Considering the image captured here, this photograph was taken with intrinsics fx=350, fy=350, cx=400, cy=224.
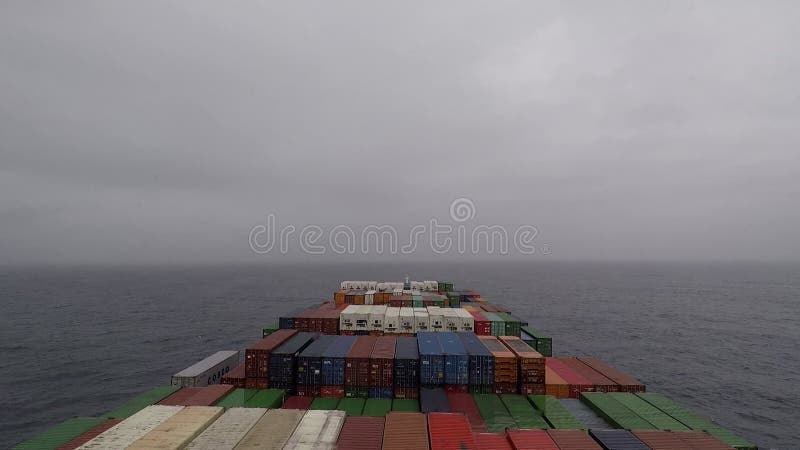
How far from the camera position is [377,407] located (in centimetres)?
2631

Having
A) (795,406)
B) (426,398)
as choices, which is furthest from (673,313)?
(426,398)

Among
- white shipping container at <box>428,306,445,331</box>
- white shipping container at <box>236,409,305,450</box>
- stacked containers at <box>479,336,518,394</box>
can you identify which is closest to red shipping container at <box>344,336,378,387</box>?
white shipping container at <box>236,409,305,450</box>

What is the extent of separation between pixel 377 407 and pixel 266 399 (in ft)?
27.7

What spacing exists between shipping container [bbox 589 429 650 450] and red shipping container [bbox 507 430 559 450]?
→ 10.1ft

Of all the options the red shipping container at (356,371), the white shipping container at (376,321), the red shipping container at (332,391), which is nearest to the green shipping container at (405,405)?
the red shipping container at (356,371)

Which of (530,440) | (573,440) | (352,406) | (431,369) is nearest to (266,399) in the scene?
(352,406)

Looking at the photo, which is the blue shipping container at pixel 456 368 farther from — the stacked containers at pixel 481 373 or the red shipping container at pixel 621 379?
the red shipping container at pixel 621 379

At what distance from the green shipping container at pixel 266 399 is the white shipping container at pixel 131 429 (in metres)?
5.86

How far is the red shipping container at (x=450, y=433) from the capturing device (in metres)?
17.1

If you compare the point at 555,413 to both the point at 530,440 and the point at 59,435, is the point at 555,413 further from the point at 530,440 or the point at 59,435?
the point at 59,435

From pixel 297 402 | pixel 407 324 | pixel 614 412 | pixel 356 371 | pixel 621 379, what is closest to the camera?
pixel 614 412

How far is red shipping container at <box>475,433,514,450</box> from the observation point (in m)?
18.1

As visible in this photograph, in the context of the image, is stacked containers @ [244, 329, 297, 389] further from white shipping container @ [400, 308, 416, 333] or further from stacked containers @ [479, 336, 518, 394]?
stacked containers @ [479, 336, 518, 394]

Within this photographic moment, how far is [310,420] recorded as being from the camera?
19.7m
